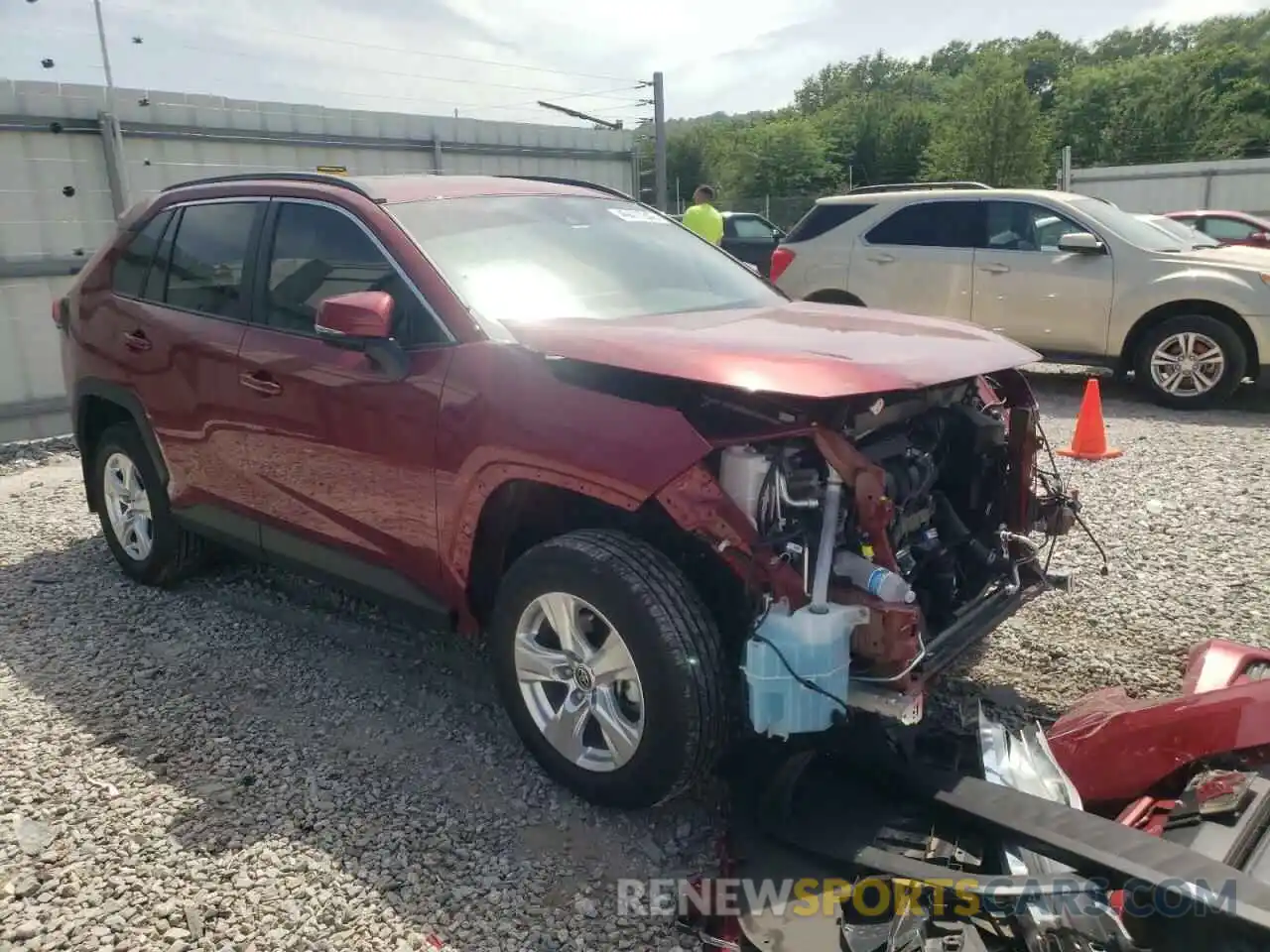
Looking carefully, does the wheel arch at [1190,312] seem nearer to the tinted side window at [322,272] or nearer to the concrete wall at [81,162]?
Result: the concrete wall at [81,162]

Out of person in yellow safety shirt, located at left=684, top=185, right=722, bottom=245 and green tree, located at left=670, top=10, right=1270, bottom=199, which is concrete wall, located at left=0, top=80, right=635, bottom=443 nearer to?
person in yellow safety shirt, located at left=684, top=185, right=722, bottom=245

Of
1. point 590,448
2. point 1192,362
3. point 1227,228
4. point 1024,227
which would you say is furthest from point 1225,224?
point 590,448

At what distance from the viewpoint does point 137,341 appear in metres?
4.49

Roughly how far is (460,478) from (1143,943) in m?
2.19

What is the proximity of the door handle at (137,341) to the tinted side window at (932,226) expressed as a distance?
7196 mm

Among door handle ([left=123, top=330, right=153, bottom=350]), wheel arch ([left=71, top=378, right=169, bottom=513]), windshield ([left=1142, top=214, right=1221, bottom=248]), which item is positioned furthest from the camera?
windshield ([left=1142, top=214, right=1221, bottom=248])

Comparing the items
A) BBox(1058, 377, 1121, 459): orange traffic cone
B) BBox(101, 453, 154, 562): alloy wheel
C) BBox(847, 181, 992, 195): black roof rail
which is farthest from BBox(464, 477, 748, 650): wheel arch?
BBox(847, 181, 992, 195): black roof rail

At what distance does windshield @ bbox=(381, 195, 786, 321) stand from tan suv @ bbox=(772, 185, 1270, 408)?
464cm

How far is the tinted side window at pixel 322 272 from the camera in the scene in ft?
11.0

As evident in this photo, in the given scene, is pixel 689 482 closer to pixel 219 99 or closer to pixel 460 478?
pixel 460 478

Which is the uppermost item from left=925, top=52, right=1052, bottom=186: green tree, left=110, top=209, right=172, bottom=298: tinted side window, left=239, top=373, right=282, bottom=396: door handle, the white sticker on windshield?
left=925, top=52, right=1052, bottom=186: green tree

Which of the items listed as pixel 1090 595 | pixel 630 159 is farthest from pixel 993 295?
pixel 630 159

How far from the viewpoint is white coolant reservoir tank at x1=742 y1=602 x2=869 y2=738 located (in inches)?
101

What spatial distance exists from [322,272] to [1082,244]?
7214 millimetres
